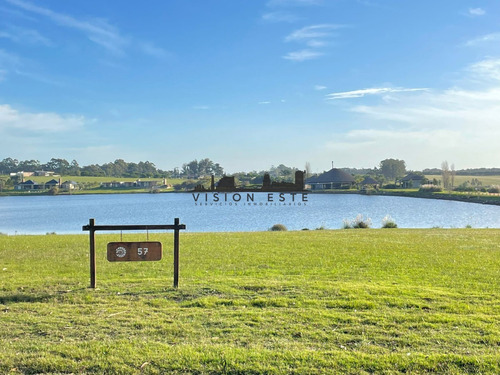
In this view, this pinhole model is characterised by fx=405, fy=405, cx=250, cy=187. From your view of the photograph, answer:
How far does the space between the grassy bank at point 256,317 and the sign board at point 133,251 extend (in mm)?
589

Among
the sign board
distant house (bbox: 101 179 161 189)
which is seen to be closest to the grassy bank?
the sign board

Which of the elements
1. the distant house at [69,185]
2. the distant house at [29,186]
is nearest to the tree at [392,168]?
the distant house at [69,185]

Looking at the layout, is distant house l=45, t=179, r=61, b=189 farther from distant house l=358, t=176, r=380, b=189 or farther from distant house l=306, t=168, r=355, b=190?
distant house l=358, t=176, r=380, b=189

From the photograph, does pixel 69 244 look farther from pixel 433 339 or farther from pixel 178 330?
pixel 433 339

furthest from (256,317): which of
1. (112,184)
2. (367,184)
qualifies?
(112,184)

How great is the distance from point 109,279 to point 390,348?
6.32 meters

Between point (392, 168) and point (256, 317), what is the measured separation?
14649 centimetres

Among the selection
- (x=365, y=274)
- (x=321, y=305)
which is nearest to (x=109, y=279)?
(x=321, y=305)

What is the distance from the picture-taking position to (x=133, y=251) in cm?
787

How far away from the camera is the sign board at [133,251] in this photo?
25.6 ft

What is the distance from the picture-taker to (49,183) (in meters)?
126

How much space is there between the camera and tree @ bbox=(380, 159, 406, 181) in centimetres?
14312

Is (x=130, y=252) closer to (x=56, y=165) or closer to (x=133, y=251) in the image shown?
(x=133, y=251)

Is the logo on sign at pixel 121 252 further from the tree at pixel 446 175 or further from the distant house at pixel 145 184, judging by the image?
the distant house at pixel 145 184
